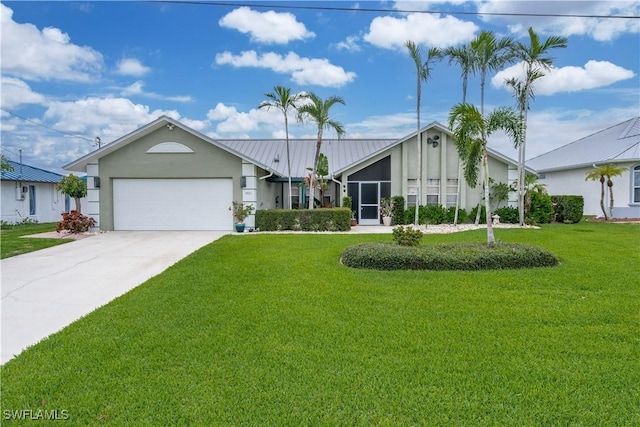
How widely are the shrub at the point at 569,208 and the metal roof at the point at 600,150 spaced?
436cm

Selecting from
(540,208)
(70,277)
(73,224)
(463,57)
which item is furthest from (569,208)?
(73,224)

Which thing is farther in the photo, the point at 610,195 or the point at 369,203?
the point at 610,195

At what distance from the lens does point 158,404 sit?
3115 millimetres

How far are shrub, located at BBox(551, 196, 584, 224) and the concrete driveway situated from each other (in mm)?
16154

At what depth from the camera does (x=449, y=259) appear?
7957 mm

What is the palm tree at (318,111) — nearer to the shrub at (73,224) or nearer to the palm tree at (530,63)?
the palm tree at (530,63)

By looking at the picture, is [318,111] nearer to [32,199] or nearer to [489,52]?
[489,52]

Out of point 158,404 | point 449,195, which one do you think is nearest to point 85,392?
point 158,404

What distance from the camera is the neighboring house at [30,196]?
788 inches

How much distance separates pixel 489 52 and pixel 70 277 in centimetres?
1621

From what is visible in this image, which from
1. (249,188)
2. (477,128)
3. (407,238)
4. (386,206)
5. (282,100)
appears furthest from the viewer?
(386,206)

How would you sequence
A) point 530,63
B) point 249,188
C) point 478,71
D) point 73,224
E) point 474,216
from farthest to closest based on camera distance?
1. point 474,216
2. point 478,71
3. point 249,188
4. point 530,63
5. point 73,224

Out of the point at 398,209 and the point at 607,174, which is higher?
the point at 607,174

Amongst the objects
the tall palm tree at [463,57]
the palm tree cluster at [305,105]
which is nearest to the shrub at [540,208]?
the tall palm tree at [463,57]
